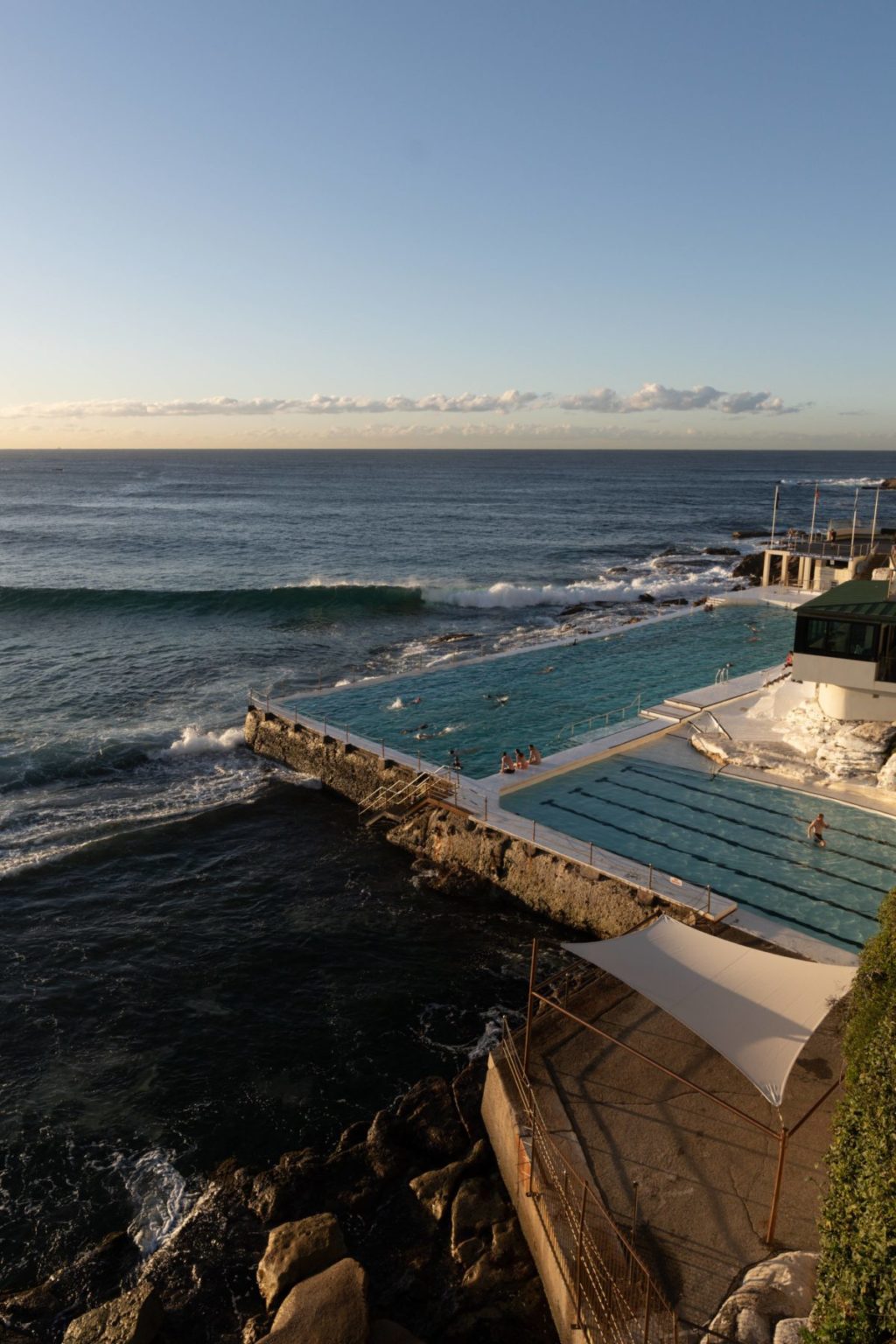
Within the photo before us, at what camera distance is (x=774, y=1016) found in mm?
12070

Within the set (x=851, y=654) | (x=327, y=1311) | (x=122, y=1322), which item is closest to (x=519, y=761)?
(x=851, y=654)

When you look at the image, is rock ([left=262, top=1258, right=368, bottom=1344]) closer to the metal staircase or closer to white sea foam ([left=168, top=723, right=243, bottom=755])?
the metal staircase

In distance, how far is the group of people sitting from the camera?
26.2 meters

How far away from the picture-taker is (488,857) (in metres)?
22.7

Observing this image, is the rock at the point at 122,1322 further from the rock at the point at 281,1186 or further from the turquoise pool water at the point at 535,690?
the turquoise pool water at the point at 535,690

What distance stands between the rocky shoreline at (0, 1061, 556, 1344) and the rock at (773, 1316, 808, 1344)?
124 inches

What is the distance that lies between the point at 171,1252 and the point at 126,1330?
196cm

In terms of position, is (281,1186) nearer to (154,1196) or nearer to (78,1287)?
(154,1196)

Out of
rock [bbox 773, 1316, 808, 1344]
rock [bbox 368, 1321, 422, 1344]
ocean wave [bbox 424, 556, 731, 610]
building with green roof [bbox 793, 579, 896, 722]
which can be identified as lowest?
rock [bbox 368, 1321, 422, 1344]

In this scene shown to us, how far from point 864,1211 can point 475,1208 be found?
20.7ft

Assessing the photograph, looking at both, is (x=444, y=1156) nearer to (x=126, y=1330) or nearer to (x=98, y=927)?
(x=126, y=1330)

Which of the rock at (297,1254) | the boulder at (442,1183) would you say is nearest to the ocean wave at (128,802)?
the rock at (297,1254)

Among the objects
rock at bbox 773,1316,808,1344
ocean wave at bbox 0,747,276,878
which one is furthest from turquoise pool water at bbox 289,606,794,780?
rock at bbox 773,1316,808,1344

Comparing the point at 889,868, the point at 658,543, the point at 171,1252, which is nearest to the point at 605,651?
the point at 889,868
